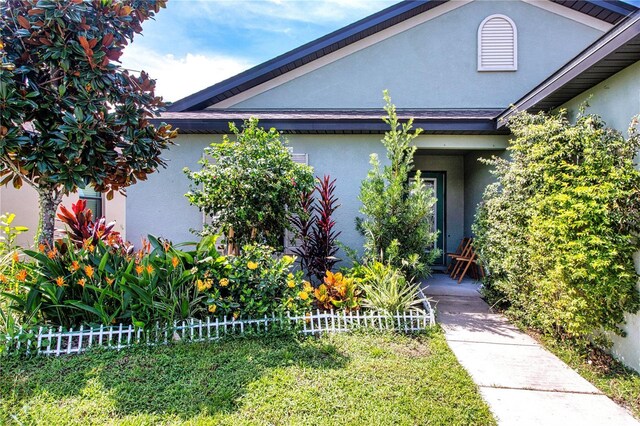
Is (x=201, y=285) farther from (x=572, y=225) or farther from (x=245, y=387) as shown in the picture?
(x=572, y=225)

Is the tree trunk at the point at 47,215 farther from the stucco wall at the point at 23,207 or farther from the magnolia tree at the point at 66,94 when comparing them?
the stucco wall at the point at 23,207

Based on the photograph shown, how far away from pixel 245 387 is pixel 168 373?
82 centimetres

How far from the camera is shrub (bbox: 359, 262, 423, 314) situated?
4605 mm

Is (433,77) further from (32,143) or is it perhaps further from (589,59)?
(32,143)

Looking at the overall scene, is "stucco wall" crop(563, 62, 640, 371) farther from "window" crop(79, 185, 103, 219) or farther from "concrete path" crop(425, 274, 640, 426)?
"window" crop(79, 185, 103, 219)

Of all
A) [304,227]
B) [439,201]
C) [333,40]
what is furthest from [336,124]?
[439,201]

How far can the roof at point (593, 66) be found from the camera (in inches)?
129

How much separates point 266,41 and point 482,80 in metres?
5.47

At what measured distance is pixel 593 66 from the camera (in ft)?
12.4

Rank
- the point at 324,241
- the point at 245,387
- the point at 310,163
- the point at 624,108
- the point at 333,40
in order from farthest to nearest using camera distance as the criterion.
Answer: the point at 333,40
the point at 310,163
the point at 324,241
the point at 624,108
the point at 245,387

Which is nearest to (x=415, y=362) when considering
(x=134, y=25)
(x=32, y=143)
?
(x=32, y=143)

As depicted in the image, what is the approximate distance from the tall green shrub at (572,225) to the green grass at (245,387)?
1578mm

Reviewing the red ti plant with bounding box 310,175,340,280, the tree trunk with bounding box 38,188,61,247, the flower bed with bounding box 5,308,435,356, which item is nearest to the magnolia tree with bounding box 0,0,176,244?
the tree trunk with bounding box 38,188,61,247

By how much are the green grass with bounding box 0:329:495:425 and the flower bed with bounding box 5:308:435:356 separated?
165mm
